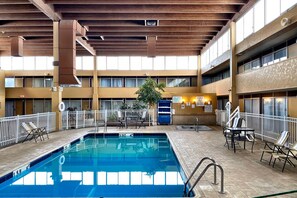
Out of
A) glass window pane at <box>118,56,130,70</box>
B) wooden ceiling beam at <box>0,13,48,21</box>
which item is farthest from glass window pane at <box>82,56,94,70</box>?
wooden ceiling beam at <box>0,13,48,21</box>

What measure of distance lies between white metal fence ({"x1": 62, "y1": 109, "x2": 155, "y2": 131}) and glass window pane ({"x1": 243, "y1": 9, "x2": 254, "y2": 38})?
352 inches

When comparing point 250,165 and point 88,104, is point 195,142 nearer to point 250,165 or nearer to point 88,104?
point 250,165

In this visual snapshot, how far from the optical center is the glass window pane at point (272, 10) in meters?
10.5

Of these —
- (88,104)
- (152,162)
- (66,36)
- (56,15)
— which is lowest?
(152,162)

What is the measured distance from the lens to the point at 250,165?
7.21 metres

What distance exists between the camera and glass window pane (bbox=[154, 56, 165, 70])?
88.0 feet

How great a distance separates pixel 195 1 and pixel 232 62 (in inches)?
170

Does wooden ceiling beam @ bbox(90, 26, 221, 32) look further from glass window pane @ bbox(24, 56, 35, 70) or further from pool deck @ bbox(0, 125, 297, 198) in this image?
glass window pane @ bbox(24, 56, 35, 70)

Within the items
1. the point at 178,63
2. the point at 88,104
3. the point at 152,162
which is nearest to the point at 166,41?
the point at 178,63

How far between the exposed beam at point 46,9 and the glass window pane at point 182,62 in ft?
48.4

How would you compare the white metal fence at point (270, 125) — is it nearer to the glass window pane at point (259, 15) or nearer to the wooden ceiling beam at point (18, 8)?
the glass window pane at point (259, 15)

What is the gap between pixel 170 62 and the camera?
1063 inches

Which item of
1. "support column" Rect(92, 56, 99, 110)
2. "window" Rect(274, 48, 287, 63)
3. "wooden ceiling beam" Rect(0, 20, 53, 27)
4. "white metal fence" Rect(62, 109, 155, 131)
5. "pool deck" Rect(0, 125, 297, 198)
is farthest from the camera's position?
"support column" Rect(92, 56, 99, 110)

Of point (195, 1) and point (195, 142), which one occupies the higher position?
point (195, 1)
